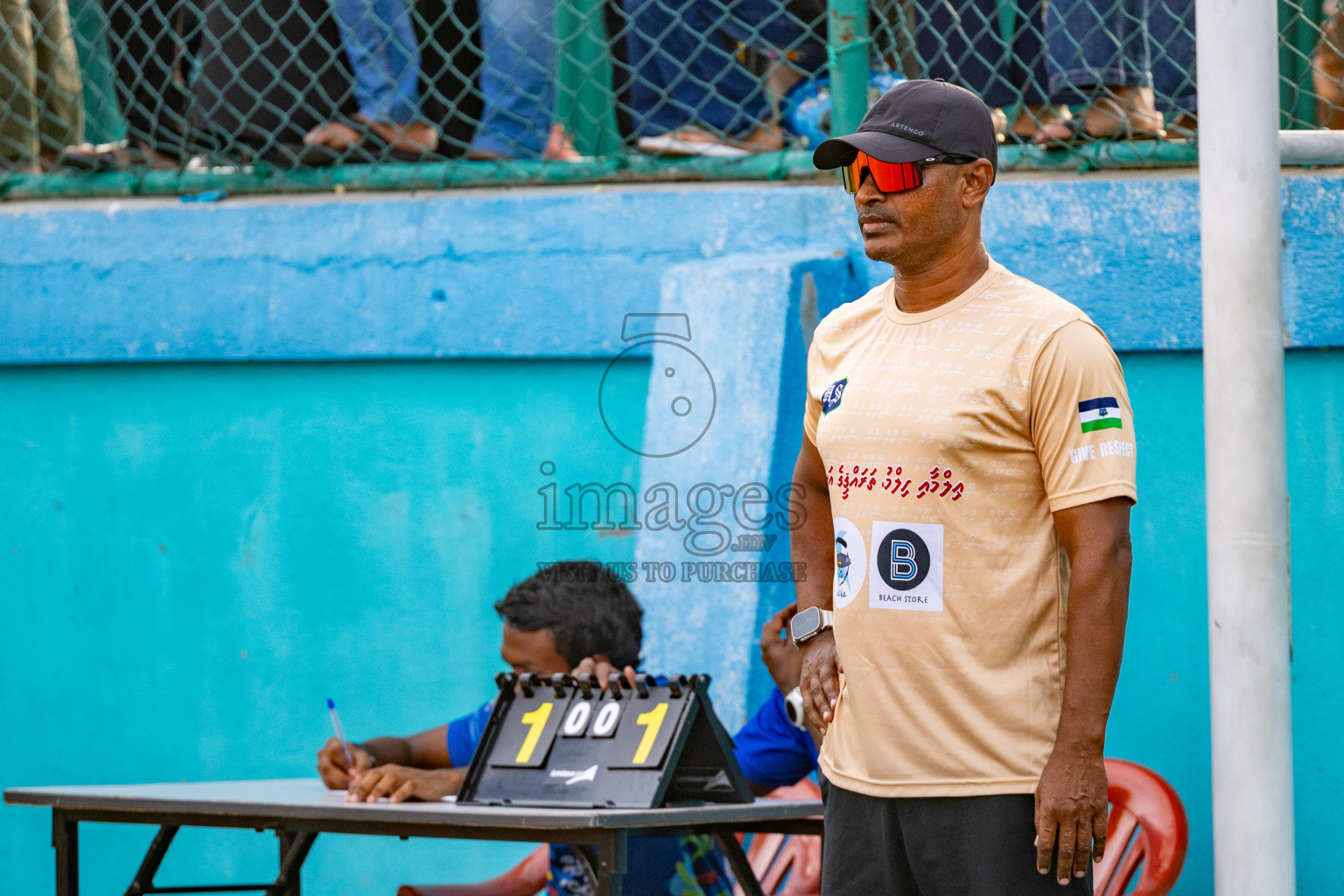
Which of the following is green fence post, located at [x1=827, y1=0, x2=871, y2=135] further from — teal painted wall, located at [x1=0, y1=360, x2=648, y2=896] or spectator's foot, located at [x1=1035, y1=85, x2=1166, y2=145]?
teal painted wall, located at [x1=0, y1=360, x2=648, y2=896]

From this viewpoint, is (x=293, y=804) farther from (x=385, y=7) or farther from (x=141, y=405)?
(x=385, y=7)

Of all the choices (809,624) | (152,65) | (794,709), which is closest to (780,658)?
(794,709)

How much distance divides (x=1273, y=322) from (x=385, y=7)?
2.81 m

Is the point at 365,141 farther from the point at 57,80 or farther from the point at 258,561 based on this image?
the point at 258,561

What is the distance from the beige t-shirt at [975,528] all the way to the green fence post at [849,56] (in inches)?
64.3

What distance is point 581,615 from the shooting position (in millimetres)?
3502

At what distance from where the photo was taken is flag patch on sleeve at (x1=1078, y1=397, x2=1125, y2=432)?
2.10 metres

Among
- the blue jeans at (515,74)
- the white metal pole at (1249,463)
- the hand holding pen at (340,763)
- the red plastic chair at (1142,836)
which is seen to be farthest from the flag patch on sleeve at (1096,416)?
the blue jeans at (515,74)

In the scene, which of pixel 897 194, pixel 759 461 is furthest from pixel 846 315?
pixel 759 461

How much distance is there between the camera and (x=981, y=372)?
7.10ft

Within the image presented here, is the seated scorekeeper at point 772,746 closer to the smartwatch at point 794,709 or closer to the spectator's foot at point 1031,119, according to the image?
the smartwatch at point 794,709

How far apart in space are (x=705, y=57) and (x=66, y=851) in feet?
8.23

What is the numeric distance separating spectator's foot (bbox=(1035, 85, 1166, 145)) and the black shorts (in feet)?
6.60

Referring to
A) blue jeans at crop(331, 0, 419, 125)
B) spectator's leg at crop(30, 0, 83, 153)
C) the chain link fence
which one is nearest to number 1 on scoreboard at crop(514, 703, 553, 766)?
the chain link fence
